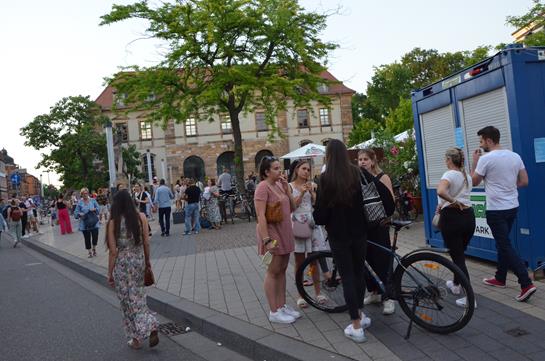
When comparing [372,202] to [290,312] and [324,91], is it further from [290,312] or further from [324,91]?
[324,91]

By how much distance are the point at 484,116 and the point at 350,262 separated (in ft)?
11.3

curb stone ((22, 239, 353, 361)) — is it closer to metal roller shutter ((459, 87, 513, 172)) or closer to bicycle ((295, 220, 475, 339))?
bicycle ((295, 220, 475, 339))

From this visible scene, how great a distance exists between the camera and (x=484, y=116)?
22.5 ft

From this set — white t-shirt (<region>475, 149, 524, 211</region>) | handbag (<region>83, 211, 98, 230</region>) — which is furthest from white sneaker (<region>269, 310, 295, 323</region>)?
handbag (<region>83, 211, 98, 230</region>)

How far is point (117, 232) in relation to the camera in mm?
5164

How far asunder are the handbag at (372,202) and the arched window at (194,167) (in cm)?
4897

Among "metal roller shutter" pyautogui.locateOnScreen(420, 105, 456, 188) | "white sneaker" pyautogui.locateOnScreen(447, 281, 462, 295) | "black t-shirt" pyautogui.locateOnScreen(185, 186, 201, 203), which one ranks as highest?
"metal roller shutter" pyautogui.locateOnScreen(420, 105, 456, 188)

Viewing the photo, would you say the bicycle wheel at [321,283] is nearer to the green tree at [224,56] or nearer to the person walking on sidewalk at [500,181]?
the person walking on sidewalk at [500,181]

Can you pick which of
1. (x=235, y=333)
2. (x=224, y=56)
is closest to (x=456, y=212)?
(x=235, y=333)

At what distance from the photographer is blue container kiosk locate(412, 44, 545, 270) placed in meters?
6.21

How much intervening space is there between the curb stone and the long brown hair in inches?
49.7

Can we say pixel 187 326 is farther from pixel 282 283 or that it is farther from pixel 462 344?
pixel 462 344

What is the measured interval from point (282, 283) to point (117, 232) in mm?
1733

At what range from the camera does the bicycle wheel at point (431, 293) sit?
4430 millimetres
